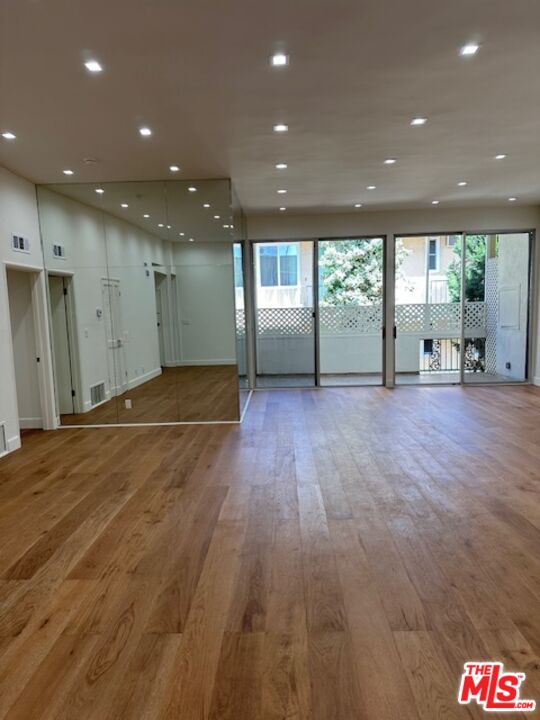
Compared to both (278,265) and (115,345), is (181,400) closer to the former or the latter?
(115,345)

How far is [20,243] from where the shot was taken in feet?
17.2

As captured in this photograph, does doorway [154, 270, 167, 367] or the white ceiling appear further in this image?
doorway [154, 270, 167, 367]

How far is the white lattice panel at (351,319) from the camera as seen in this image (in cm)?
830

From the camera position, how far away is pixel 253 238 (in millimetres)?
8164

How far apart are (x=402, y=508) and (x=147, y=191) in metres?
4.81

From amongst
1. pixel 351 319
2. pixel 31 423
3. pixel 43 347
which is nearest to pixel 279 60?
pixel 43 347

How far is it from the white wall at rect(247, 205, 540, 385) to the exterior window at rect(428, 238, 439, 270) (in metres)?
0.17

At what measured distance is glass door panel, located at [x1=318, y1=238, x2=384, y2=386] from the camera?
825 cm

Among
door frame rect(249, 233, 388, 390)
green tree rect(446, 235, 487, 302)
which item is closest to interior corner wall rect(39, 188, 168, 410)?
door frame rect(249, 233, 388, 390)

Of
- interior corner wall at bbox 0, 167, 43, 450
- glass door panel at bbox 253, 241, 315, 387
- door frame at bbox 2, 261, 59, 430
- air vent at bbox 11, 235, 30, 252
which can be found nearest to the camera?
interior corner wall at bbox 0, 167, 43, 450

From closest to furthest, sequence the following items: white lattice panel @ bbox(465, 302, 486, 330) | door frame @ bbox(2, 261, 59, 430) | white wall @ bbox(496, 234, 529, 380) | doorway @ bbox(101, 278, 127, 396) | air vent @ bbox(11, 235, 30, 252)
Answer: air vent @ bbox(11, 235, 30, 252), door frame @ bbox(2, 261, 59, 430), doorway @ bbox(101, 278, 127, 396), white wall @ bbox(496, 234, 529, 380), white lattice panel @ bbox(465, 302, 486, 330)

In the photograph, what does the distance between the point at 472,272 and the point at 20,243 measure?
7.28 m

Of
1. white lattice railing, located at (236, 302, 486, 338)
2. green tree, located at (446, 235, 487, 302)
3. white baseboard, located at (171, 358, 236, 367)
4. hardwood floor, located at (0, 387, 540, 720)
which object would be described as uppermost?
green tree, located at (446, 235, 487, 302)

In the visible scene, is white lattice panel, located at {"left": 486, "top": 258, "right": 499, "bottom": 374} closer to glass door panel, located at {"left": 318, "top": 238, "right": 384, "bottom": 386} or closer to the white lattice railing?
the white lattice railing
